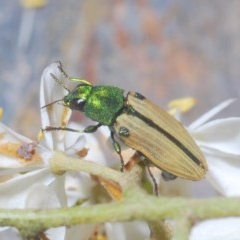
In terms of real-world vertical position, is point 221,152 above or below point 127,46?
below

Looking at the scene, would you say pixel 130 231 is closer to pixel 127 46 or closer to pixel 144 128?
pixel 144 128

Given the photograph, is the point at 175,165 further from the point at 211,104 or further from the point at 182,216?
→ the point at 211,104

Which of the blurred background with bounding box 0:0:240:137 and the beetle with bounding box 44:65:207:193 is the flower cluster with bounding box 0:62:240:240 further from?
the blurred background with bounding box 0:0:240:137

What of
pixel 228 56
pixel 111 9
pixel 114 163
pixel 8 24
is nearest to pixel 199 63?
pixel 228 56

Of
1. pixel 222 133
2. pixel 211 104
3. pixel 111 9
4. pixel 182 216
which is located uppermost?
pixel 111 9

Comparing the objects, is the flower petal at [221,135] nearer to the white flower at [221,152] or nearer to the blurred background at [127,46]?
the white flower at [221,152]

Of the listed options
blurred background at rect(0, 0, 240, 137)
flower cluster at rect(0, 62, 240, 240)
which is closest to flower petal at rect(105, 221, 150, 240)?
flower cluster at rect(0, 62, 240, 240)

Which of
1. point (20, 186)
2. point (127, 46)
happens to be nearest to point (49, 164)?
point (20, 186)
